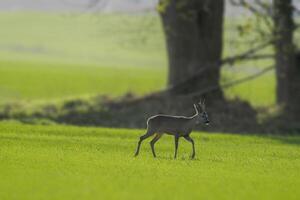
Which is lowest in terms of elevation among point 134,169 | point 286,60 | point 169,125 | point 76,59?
point 134,169

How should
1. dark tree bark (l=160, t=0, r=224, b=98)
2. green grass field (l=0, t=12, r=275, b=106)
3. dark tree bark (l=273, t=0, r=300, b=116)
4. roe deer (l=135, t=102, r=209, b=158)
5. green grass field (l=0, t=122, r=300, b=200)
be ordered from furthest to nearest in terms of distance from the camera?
green grass field (l=0, t=12, r=275, b=106), dark tree bark (l=160, t=0, r=224, b=98), dark tree bark (l=273, t=0, r=300, b=116), roe deer (l=135, t=102, r=209, b=158), green grass field (l=0, t=122, r=300, b=200)

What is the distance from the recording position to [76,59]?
9550 centimetres

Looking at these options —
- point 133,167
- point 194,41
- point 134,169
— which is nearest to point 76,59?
point 194,41

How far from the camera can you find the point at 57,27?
111875 millimetres

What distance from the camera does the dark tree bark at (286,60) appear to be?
27594 mm

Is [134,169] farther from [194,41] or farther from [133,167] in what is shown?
[194,41]

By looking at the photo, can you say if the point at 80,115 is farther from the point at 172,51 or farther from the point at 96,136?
the point at 96,136

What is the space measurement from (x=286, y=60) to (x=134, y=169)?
18739 mm

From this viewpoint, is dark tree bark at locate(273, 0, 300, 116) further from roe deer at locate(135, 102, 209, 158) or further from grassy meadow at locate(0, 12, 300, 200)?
roe deer at locate(135, 102, 209, 158)

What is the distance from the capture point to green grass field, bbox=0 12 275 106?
199ft

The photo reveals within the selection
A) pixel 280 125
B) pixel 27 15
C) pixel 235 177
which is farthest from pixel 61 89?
pixel 27 15

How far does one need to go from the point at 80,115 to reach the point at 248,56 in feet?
21.5

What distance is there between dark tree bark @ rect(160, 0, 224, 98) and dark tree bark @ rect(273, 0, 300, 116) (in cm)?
203

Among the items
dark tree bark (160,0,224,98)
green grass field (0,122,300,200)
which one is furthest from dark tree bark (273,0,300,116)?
green grass field (0,122,300,200)
